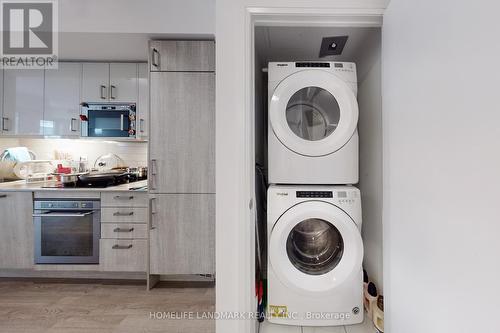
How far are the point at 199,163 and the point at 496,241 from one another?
2.04 m

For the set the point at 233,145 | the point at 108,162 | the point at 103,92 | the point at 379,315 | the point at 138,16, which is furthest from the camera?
the point at 108,162

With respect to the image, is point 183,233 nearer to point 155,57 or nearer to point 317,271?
point 317,271

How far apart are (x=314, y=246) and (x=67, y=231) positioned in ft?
7.45

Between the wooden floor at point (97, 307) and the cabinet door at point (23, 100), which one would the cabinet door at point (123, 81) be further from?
the wooden floor at point (97, 307)

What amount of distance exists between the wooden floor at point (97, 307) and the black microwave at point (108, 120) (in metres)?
1.51

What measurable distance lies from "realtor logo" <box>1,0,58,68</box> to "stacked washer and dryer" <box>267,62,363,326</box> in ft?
7.05

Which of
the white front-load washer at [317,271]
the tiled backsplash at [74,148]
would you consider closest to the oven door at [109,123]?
the tiled backsplash at [74,148]

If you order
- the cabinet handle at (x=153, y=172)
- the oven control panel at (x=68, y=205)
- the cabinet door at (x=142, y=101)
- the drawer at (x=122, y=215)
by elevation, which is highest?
the cabinet door at (x=142, y=101)

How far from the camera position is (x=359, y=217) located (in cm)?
161

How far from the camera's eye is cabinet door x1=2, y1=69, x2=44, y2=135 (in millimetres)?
2730

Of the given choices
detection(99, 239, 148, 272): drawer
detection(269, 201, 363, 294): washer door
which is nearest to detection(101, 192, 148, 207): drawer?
detection(99, 239, 148, 272): drawer

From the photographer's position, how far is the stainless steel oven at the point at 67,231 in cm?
243

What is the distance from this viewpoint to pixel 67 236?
2.44 meters

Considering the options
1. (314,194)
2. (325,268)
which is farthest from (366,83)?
(325,268)
